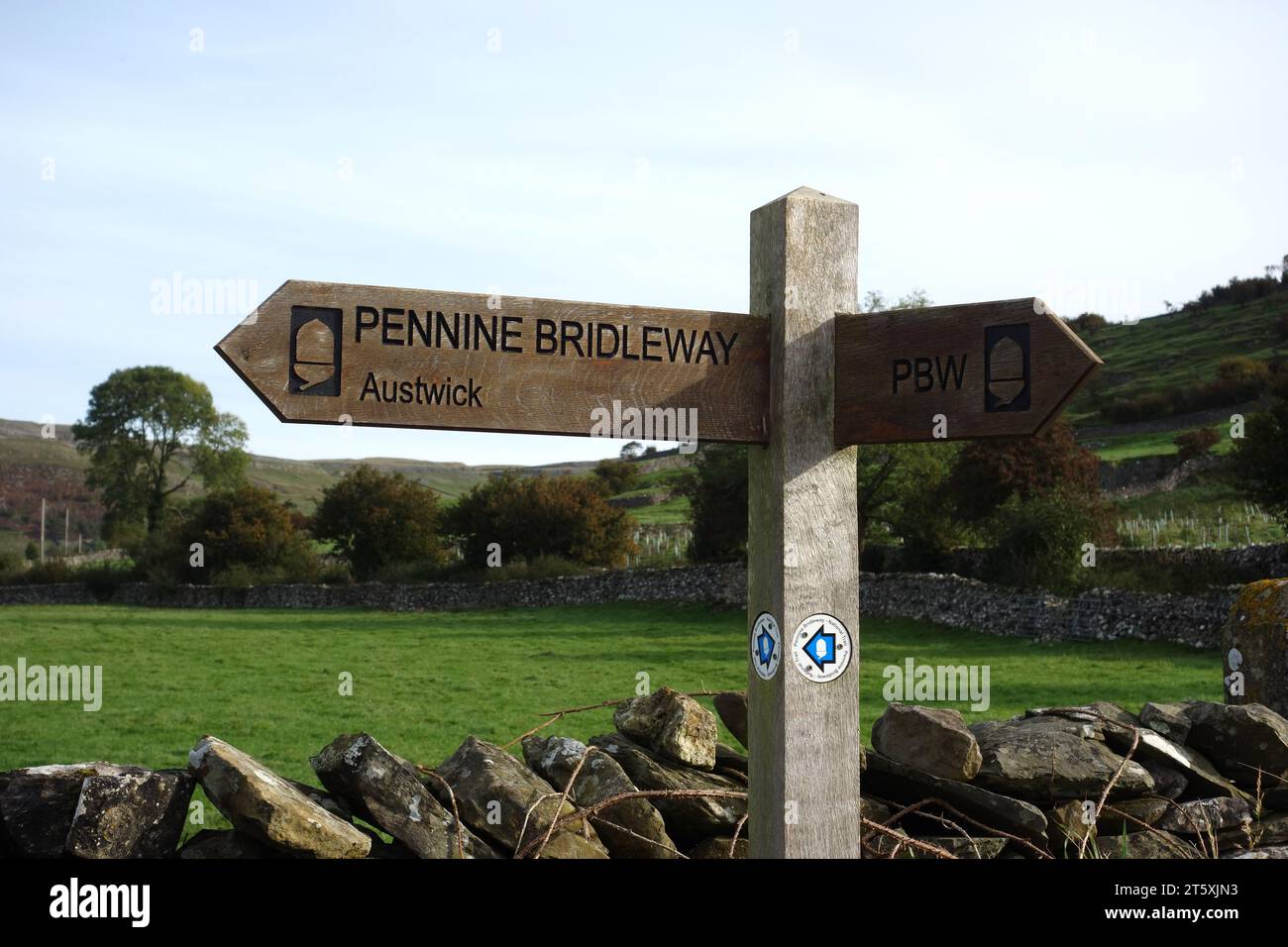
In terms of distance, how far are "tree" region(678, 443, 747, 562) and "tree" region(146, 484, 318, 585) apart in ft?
51.0

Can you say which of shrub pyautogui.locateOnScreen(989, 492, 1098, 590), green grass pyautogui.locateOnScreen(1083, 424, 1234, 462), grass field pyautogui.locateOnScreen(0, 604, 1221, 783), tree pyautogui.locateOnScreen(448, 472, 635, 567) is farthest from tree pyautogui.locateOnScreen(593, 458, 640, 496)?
shrub pyautogui.locateOnScreen(989, 492, 1098, 590)

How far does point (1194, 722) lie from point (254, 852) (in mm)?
4662

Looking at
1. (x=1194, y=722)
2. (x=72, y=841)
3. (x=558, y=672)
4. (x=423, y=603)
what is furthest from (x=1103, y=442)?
(x=72, y=841)

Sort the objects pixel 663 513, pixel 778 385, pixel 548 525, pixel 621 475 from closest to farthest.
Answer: pixel 778 385
pixel 548 525
pixel 663 513
pixel 621 475

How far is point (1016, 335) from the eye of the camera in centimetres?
322

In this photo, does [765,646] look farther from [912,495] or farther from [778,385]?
[912,495]

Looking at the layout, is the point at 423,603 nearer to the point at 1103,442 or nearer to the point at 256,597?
the point at 256,597

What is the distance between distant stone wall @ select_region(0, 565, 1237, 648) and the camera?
65.7 ft

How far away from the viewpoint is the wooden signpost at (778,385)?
10.0 ft

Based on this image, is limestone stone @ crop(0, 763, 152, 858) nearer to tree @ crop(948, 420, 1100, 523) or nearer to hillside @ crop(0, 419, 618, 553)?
tree @ crop(948, 420, 1100, 523)

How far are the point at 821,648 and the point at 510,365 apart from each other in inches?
47.9

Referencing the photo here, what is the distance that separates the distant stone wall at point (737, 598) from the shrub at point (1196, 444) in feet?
88.5

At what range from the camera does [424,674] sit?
59.8 ft

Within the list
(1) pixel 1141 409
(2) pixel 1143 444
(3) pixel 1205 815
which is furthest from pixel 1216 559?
(1) pixel 1141 409
